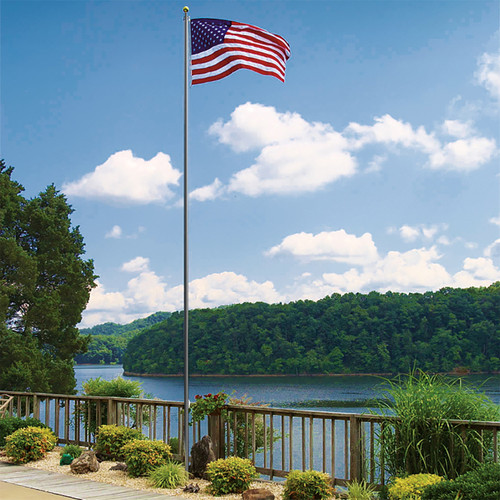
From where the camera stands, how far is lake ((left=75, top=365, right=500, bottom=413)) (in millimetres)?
46719

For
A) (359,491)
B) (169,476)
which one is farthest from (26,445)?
(359,491)

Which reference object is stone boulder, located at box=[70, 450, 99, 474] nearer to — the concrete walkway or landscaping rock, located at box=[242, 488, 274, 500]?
the concrete walkway

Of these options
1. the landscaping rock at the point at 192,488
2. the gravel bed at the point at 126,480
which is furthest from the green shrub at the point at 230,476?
the landscaping rock at the point at 192,488

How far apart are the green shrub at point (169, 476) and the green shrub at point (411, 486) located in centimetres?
285

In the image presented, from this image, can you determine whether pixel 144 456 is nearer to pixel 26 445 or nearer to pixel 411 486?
pixel 26 445

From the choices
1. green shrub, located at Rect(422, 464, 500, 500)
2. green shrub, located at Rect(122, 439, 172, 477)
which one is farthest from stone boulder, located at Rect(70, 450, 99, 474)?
green shrub, located at Rect(422, 464, 500, 500)

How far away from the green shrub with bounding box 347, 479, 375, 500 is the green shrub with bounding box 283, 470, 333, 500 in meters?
0.22

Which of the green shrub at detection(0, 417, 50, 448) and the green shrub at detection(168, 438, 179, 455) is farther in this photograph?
the green shrub at detection(168, 438, 179, 455)

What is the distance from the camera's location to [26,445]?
9211 mm

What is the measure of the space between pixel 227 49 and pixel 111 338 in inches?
3092

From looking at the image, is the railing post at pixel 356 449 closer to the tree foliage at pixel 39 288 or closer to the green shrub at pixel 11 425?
the green shrub at pixel 11 425

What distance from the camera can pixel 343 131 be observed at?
81875 millimetres

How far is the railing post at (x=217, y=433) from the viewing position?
8.26 meters

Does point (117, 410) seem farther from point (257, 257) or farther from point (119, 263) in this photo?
point (257, 257)
